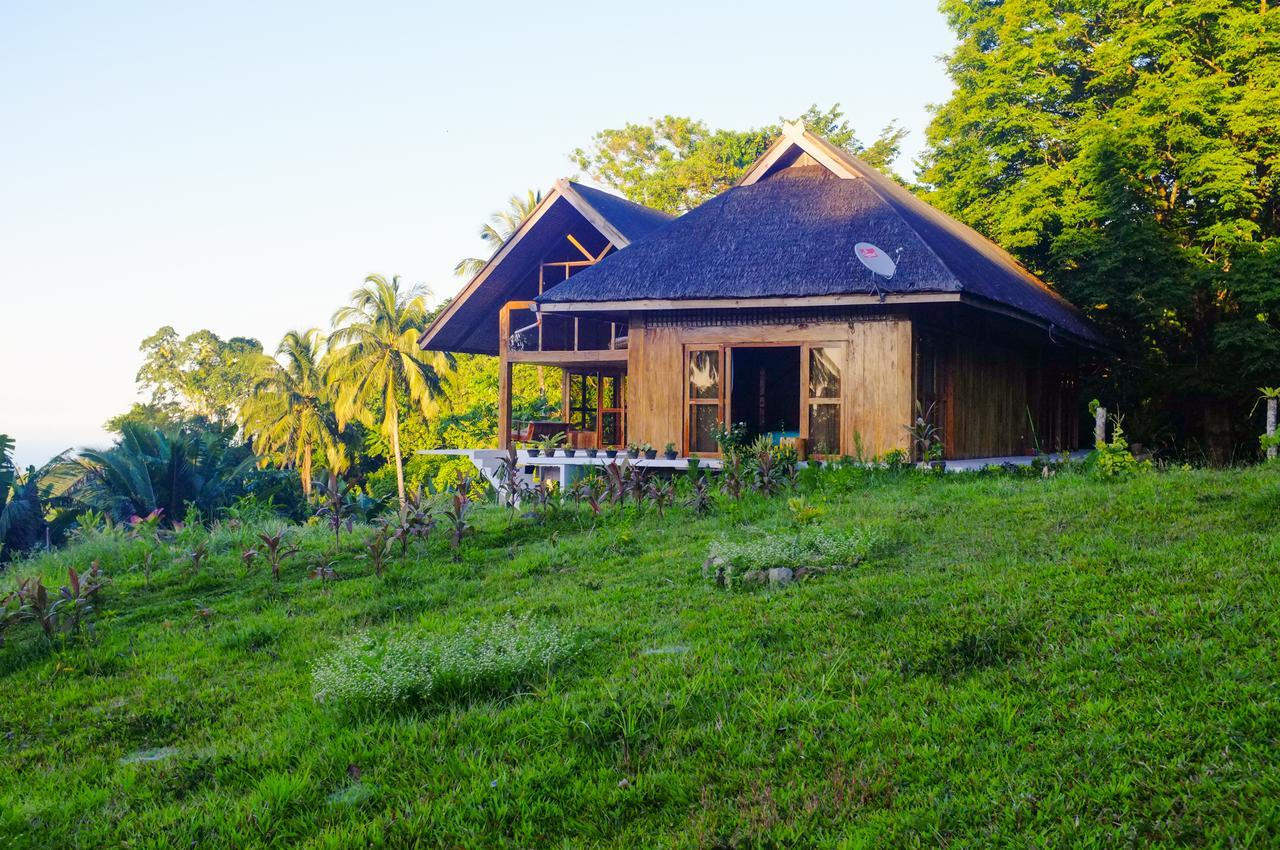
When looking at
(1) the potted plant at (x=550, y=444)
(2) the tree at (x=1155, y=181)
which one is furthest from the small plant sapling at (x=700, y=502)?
(2) the tree at (x=1155, y=181)

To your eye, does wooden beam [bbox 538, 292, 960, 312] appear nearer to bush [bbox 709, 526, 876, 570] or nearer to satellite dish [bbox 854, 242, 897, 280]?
satellite dish [bbox 854, 242, 897, 280]

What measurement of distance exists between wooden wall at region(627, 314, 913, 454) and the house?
0.02 meters

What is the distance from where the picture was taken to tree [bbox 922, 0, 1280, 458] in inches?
705

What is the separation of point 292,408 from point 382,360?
527cm

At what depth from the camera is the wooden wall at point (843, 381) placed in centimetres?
1371

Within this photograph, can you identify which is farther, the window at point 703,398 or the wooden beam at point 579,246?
the wooden beam at point 579,246

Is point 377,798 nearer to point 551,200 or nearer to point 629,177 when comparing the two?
point 551,200

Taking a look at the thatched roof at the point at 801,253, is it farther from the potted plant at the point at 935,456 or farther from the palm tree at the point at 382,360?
the palm tree at the point at 382,360

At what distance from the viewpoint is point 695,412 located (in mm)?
14883

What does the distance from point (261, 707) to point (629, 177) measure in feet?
105

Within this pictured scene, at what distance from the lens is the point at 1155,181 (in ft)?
67.8

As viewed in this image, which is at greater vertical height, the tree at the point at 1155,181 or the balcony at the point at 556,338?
the tree at the point at 1155,181

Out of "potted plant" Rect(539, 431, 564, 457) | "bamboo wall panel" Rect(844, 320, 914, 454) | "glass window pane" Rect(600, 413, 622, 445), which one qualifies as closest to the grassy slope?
"bamboo wall panel" Rect(844, 320, 914, 454)

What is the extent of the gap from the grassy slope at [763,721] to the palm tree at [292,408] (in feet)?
110
